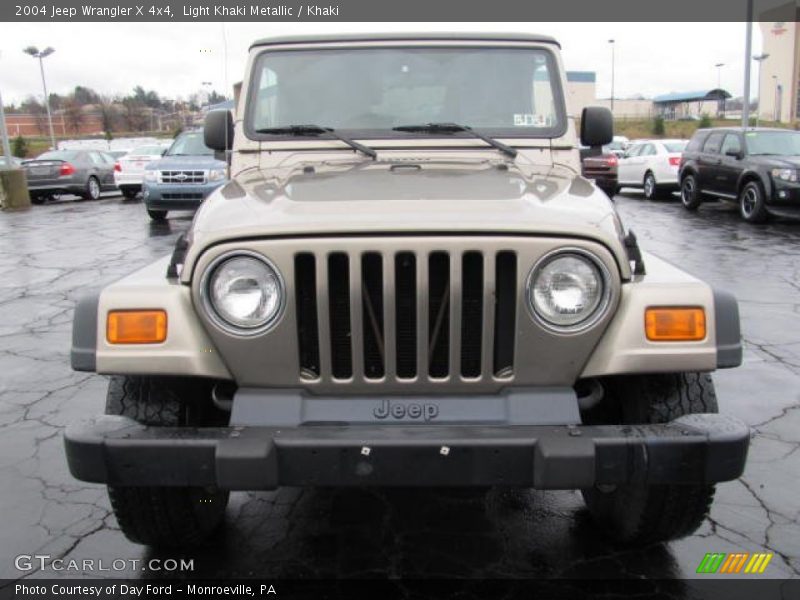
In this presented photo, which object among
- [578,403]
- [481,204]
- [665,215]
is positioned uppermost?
[481,204]

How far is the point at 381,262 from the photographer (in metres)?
2.22

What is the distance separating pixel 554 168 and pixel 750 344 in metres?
3.04

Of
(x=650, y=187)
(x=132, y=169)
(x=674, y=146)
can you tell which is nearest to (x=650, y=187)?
(x=650, y=187)

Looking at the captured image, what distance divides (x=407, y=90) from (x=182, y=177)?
9614mm

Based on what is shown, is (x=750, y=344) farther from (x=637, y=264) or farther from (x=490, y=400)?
(x=490, y=400)

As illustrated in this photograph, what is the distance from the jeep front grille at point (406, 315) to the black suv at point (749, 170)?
10761mm

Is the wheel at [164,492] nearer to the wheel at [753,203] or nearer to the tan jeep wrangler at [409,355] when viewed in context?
the tan jeep wrangler at [409,355]

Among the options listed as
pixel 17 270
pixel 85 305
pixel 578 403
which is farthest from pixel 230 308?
pixel 17 270

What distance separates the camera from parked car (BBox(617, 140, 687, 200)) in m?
16.7

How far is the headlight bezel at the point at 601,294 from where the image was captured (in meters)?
2.22

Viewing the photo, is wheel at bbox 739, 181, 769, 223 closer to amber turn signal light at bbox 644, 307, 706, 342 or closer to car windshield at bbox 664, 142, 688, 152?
car windshield at bbox 664, 142, 688, 152

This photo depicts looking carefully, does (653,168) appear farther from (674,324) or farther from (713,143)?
(674,324)

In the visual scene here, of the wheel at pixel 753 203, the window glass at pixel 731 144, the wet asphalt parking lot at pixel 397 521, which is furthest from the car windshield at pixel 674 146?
the wet asphalt parking lot at pixel 397 521

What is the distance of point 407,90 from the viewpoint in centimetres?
351
